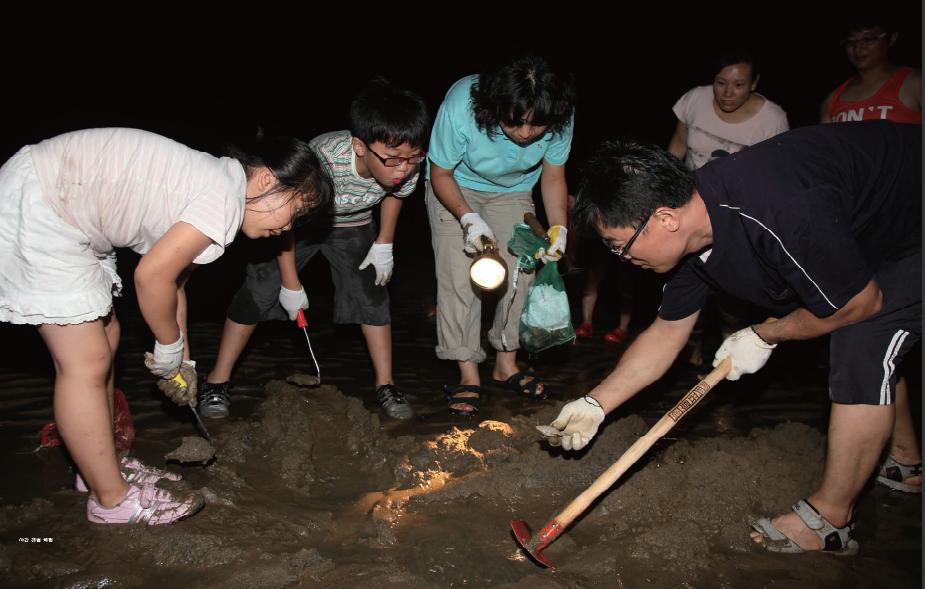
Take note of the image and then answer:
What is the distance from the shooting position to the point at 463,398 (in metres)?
3.11

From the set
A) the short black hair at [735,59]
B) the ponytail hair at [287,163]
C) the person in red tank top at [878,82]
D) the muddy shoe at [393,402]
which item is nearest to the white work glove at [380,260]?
the muddy shoe at [393,402]

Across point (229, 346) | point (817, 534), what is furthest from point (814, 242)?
point (229, 346)

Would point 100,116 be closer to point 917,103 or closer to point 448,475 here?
point 448,475

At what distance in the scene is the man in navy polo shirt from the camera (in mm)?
1697

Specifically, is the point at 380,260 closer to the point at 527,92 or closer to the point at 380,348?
the point at 380,348

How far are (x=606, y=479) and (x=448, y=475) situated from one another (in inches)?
29.4

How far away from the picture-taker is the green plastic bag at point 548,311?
2.79 metres

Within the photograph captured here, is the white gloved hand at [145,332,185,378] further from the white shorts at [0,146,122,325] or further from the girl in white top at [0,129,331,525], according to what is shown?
the white shorts at [0,146,122,325]

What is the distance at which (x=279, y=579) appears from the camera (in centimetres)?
183

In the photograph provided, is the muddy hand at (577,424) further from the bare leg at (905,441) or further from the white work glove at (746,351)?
the bare leg at (905,441)

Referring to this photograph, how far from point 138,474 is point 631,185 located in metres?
1.94

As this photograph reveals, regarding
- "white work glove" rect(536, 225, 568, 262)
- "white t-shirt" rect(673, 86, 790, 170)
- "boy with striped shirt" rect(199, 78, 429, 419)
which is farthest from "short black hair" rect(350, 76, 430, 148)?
"white t-shirt" rect(673, 86, 790, 170)

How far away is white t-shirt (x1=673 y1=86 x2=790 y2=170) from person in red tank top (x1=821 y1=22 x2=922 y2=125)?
1.07 ft

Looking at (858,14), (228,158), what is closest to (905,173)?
(858,14)
